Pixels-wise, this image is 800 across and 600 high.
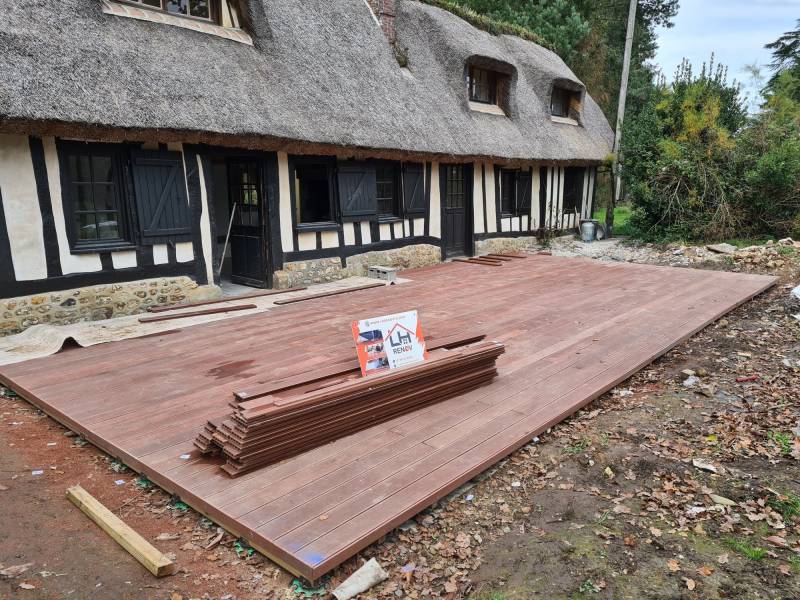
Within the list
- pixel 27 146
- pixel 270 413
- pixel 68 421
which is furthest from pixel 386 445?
pixel 27 146

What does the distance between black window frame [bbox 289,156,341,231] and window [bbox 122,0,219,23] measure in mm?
2584

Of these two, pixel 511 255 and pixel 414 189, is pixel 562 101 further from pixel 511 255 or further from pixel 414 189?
pixel 414 189

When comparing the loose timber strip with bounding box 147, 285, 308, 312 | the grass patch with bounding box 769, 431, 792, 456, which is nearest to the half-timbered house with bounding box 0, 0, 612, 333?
the loose timber strip with bounding box 147, 285, 308, 312

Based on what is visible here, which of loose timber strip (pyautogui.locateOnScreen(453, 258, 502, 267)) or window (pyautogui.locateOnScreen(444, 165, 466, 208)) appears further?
window (pyautogui.locateOnScreen(444, 165, 466, 208))

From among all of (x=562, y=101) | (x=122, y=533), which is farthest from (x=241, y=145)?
(x=562, y=101)

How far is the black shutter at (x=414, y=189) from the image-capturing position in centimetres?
1130

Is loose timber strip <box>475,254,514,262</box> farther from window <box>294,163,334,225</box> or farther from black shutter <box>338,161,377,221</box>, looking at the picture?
window <box>294,163,334,225</box>

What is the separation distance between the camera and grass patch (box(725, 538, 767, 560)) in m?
2.74

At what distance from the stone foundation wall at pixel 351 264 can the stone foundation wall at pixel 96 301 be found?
Result: 1.42 meters

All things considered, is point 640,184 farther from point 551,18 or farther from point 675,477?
point 675,477

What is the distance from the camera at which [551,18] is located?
875 inches

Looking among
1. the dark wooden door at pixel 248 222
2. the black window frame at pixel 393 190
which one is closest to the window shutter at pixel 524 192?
the black window frame at pixel 393 190

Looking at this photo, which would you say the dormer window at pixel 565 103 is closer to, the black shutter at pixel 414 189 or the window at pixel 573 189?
the window at pixel 573 189

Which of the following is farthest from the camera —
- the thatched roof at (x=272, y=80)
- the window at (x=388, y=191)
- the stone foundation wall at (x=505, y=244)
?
the stone foundation wall at (x=505, y=244)
